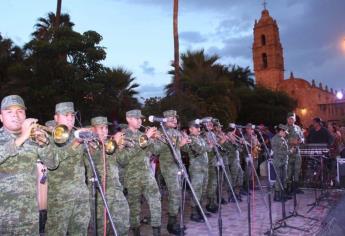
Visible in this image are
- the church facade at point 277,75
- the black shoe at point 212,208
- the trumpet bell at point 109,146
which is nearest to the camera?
the trumpet bell at point 109,146

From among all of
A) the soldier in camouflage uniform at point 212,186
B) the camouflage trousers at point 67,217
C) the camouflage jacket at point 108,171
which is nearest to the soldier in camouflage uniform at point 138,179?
the camouflage jacket at point 108,171

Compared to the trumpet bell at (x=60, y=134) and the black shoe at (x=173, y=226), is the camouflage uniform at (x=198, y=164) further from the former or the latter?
the trumpet bell at (x=60, y=134)

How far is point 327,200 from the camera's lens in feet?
36.6

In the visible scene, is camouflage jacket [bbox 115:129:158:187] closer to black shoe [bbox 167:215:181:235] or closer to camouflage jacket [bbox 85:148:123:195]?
camouflage jacket [bbox 85:148:123:195]

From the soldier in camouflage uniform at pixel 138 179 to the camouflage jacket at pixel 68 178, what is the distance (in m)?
1.49

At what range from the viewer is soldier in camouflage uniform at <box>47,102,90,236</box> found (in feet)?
16.8

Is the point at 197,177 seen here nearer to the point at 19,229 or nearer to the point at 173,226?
the point at 173,226

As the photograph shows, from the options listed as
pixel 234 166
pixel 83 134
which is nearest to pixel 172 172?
pixel 83 134

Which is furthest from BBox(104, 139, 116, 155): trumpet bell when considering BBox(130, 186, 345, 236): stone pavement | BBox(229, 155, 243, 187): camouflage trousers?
BBox(229, 155, 243, 187): camouflage trousers

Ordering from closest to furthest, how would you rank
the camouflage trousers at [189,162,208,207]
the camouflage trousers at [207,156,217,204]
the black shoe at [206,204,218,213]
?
the camouflage trousers at [189,162,208,207] < the black shoe at [206,204,218,213] < the camouflage trousers at [207,156,217,204]

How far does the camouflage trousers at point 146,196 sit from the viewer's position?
706 centimetres

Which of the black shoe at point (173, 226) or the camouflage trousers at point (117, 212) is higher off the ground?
the camouflage trousers at point (117, 212)

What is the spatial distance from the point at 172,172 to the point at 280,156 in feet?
14.8

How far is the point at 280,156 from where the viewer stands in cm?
1137
